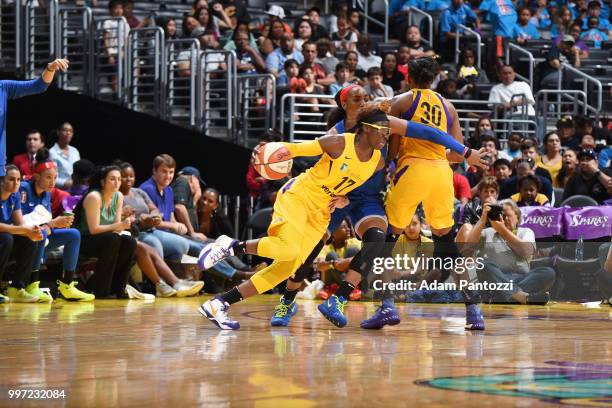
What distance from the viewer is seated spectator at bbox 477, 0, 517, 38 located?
1984cm

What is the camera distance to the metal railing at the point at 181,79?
15398 millimetres

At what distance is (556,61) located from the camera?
18375 millimetres

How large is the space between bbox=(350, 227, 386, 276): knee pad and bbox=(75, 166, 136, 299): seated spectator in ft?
13.7

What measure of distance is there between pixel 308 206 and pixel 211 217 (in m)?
6.04

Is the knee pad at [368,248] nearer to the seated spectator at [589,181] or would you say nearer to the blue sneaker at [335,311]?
the blue sneaker at [335,311]

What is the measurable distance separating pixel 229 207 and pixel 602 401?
1135 cm

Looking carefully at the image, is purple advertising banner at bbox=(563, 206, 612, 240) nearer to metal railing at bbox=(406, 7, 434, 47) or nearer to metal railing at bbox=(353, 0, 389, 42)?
metal railing at bbox=(406, 7, 434, 47)

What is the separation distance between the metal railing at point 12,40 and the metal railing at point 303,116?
371cm

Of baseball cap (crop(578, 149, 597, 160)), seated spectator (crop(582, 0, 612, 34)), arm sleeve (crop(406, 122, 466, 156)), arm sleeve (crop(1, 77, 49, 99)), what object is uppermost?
seated spectator (crop(582, 0, 612, 34))

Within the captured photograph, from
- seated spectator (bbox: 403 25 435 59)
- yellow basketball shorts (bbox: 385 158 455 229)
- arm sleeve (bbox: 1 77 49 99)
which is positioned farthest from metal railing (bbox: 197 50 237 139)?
yellow basketball shorts (bbox: 385 158 455 229)

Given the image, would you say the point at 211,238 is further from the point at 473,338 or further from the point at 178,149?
the point at 473,338

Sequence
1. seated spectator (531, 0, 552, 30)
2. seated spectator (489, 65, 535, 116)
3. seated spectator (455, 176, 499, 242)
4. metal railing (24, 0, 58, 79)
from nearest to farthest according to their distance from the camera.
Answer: seated spectator (455, 176, 499, 242) → metal railing (24, 0, 58, 79) → seated spectator (489, 65, 535, 116) → seated spectator (531, 0, 552, 30)

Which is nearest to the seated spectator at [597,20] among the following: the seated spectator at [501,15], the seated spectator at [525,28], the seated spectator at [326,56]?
the seated spectator at [525,28]

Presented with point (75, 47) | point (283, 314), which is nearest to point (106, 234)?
point (283, 314)
